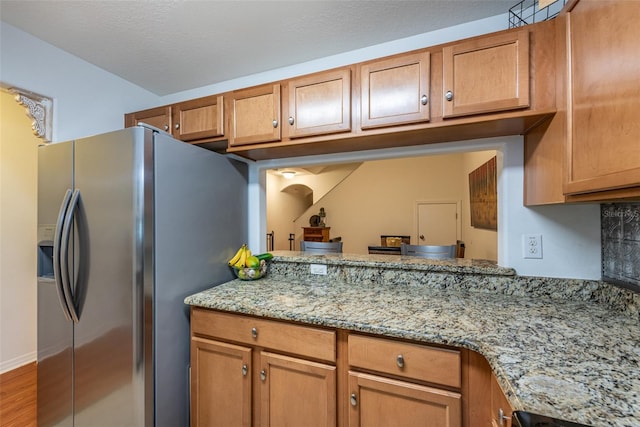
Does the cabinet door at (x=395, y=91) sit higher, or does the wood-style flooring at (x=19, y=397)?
the cabinet door at (x=395, y=91)

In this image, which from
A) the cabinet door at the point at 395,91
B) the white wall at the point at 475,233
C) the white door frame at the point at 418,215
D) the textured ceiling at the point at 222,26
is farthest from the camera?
the white door frame at the point at 418,215

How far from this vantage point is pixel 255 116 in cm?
162

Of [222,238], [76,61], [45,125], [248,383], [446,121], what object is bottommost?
[248,383]

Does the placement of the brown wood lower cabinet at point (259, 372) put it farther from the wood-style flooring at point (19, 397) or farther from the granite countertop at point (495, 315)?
the wood-style flooring at point (19, 397)

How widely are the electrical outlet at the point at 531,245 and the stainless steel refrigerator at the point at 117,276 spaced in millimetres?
1811

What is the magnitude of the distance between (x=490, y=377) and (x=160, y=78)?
105 inches

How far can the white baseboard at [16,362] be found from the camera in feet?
7.25

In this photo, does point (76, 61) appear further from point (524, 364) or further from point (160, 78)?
point (524, 364)

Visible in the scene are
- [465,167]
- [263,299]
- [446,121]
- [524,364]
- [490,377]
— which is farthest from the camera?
[465,167]

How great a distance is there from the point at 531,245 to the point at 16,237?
3.87m

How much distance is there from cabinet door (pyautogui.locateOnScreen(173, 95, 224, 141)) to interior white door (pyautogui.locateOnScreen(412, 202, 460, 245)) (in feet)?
14.6

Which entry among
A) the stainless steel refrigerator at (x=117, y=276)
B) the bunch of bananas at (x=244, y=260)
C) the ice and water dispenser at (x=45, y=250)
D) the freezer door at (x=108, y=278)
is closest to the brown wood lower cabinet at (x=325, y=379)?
the stainless steel refrigerator at (x=117, y=276)

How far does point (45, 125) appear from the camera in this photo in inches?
65.9

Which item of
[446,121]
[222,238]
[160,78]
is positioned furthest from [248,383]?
[160,78]
